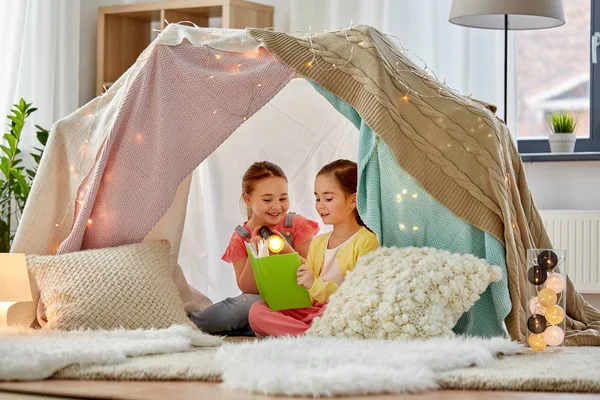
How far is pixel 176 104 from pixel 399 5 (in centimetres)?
137

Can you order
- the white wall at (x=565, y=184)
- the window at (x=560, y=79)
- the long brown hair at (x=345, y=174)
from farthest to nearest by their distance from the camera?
the window at (x=560, y=79) → the white wall at (x=565, y=184) → the long brown hair at (x=345, y=174)

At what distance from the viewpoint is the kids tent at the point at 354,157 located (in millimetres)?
2363

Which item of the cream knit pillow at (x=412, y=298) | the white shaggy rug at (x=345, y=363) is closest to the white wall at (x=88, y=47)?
the cream knit pillow at (x=412, y=298)

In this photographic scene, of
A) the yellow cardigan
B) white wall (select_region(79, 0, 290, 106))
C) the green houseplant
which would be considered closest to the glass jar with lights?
the yellow cardigan

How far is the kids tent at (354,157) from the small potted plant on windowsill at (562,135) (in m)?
1.11

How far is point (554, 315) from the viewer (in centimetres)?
219

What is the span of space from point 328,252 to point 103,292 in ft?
2.12

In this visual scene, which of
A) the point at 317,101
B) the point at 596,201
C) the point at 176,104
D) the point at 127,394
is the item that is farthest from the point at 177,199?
the point at 596,201

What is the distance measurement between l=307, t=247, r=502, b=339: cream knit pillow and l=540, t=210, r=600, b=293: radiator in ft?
4.51

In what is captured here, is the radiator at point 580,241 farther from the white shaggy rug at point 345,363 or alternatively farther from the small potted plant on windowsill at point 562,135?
the white shaggy rug at point 345,363

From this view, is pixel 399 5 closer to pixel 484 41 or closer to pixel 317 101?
pixel 484 41

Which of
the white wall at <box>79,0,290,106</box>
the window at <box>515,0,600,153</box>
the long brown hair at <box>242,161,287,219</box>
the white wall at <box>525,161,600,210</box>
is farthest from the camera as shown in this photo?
the white wall at <box>79,0,290,106</box>

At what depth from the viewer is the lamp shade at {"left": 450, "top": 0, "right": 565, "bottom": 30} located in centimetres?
325

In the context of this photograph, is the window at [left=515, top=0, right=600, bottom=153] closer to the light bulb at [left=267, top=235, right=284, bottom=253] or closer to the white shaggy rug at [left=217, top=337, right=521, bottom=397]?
the light bulb at [left=267, top=235, right=284, bottom=253]
